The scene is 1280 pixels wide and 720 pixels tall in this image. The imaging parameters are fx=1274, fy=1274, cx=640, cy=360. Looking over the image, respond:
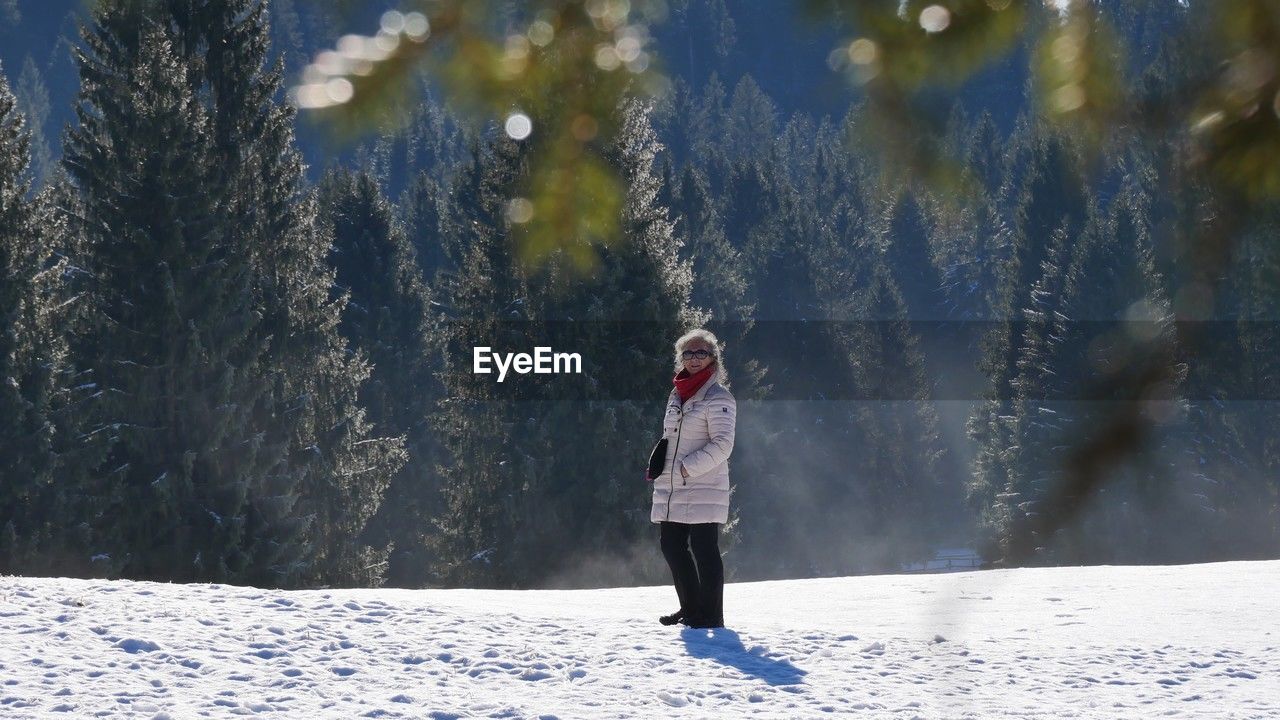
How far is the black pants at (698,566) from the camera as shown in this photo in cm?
716

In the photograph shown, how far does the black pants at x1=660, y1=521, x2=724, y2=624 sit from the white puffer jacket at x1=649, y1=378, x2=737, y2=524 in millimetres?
108

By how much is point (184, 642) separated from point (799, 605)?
15.8ft

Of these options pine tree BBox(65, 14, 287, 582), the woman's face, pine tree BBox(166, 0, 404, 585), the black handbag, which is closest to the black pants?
the black handbag

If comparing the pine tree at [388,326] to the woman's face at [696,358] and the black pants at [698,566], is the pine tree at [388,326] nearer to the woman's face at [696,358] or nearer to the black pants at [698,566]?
the black pants at [698,566]

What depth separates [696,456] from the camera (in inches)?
274

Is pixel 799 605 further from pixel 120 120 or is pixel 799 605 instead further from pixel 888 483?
pixel 888 483

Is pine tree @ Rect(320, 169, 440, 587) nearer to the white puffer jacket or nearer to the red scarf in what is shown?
the white puffer jacket

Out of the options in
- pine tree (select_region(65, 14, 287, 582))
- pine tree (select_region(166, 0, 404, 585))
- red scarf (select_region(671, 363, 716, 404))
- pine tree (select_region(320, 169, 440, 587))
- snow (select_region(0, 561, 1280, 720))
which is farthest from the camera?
pine tree (select_region(320, 169, 440, 587))

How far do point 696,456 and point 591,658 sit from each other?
124 cm

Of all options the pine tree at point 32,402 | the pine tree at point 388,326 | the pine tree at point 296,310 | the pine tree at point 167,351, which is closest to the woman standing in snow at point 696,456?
the pine tree at point 167,351

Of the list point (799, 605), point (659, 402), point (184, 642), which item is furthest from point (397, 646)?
point (659, 402)

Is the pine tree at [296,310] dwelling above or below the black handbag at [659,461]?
above

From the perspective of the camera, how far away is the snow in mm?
5980

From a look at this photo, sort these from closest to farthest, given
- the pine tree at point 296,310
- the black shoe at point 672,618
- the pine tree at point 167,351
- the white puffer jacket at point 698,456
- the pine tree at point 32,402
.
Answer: the white puffer jacket at point 698,456
the black shoe at point 672,618
the pine tree at point 32,402
the pine tree at point 167,351
the pine tree at point 296,310
